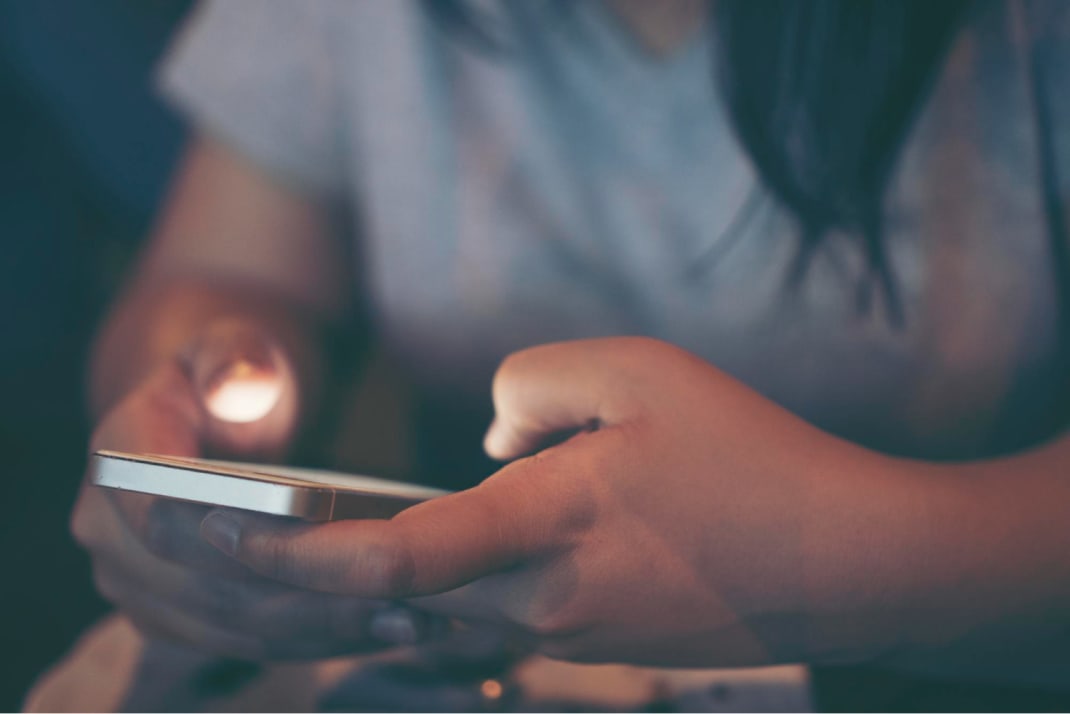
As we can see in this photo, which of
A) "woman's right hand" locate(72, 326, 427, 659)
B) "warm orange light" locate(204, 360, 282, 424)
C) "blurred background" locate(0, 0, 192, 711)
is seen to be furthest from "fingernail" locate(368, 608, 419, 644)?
"blurred background" locate(0, 0, 192, 711)

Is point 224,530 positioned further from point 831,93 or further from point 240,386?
point 831,93

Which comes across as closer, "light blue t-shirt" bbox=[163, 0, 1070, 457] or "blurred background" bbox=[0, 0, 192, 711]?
"light blue t-shirt" bbox=[163, 0, 1070, 457]

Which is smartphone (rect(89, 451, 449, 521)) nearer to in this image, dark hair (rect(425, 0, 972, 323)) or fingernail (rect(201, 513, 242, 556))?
fingernail (rect(201, 513, 242, 556))

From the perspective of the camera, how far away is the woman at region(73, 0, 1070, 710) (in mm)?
278

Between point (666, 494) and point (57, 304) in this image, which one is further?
point (57, 304)

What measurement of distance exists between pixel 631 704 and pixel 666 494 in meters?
0.14

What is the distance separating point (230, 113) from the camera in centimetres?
49

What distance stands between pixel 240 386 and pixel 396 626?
0.17 metres

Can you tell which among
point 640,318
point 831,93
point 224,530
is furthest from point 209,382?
point 831,93

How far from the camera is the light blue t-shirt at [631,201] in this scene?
1.34 feet

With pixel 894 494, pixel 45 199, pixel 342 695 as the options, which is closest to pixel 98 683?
pixel 342 695

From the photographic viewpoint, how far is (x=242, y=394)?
0.39 m

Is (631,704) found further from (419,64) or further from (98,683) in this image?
(419,64)

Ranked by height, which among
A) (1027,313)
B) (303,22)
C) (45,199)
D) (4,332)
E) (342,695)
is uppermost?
(1027,313)
